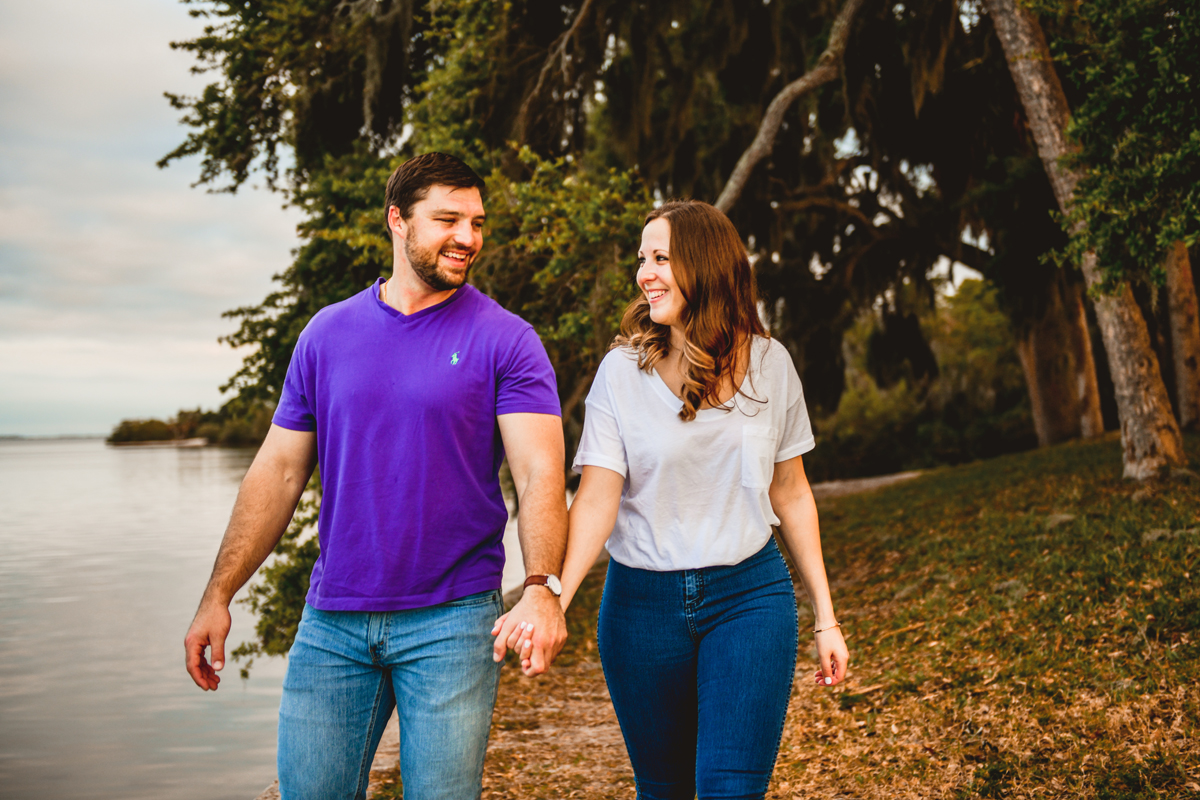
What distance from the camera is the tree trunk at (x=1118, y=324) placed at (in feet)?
27.7

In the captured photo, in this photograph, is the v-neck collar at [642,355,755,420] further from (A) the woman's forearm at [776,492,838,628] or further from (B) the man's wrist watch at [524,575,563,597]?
(B) the man's wrist watch at [524,575,563,597]

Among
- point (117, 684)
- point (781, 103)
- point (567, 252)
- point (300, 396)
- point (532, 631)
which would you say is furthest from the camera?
point (117, 684)

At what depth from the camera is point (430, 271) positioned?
254 cm

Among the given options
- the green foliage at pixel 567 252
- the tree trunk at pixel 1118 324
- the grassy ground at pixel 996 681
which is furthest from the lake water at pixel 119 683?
the tree trunk at pixel 1118 324

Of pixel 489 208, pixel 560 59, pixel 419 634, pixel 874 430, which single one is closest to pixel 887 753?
pixel 419 634

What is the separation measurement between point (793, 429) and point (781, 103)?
282 inches

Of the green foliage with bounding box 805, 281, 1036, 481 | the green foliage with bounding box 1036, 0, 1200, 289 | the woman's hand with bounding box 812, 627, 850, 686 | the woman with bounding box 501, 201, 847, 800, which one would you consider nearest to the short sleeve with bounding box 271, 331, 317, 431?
the woman with bounding box 501, 201, 847, 800

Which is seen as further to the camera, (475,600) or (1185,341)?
(1185,341)

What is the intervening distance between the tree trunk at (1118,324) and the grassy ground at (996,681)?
15.4 inches

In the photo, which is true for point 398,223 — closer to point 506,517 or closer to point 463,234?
point 463,234

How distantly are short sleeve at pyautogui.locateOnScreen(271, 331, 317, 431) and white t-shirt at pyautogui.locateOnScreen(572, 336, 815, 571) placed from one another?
2.46 ft

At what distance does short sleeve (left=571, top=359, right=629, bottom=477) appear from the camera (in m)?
2.51

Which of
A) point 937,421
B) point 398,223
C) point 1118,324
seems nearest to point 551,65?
point 1118,324

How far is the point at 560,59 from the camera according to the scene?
9680mm
